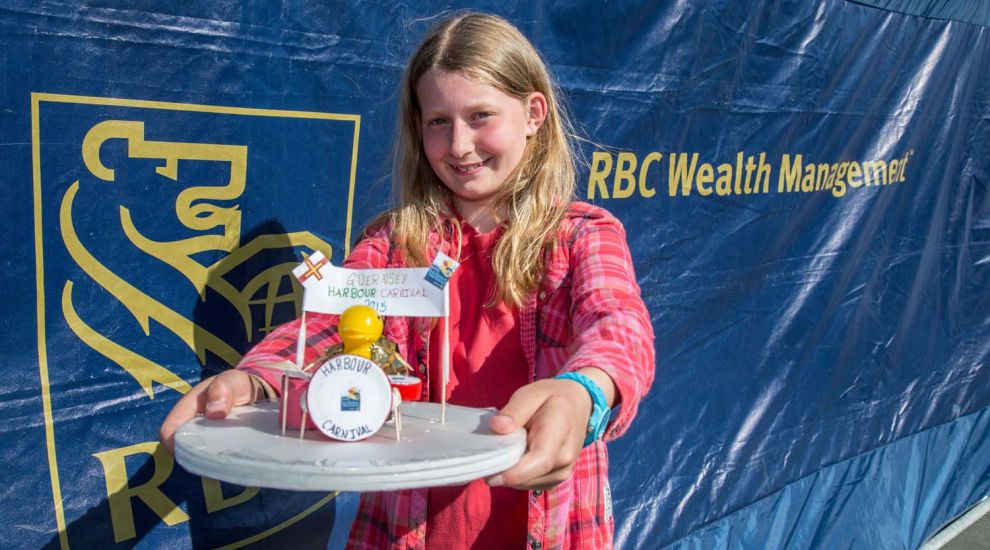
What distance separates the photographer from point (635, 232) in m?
2.63

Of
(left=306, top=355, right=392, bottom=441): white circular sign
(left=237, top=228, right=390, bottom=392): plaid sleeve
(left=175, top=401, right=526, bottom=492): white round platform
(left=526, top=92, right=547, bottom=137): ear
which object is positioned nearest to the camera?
(left=175, top=401, right=526, bottom=492): white round platform

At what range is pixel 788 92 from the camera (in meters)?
3.00

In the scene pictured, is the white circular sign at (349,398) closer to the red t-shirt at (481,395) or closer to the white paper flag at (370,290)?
the white paper flag at (370,290)

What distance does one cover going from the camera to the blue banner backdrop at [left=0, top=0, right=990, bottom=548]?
1.61 m

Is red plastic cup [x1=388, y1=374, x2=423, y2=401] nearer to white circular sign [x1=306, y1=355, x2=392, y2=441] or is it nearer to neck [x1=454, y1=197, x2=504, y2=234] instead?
white circular sign [x1=306, y1=355, x2=392, y2=441]

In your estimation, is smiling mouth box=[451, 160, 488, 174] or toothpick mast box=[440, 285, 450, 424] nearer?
toothpick mast box=[440, 285, 450, 424]

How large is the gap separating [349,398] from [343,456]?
10 centimetres

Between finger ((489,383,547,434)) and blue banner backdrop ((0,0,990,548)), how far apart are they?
92 centimetres

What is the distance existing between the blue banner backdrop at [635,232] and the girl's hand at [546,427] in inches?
36.6

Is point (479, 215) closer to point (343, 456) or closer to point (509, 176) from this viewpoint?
point (509, 176)

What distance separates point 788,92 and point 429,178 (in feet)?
5.88

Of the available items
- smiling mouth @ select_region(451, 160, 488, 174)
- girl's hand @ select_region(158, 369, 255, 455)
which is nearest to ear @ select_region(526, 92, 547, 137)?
smiling mouth @ select_region(451, 160, 488, 174)

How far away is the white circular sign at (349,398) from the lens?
1073mm

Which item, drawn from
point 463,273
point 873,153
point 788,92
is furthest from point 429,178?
point 873,153
